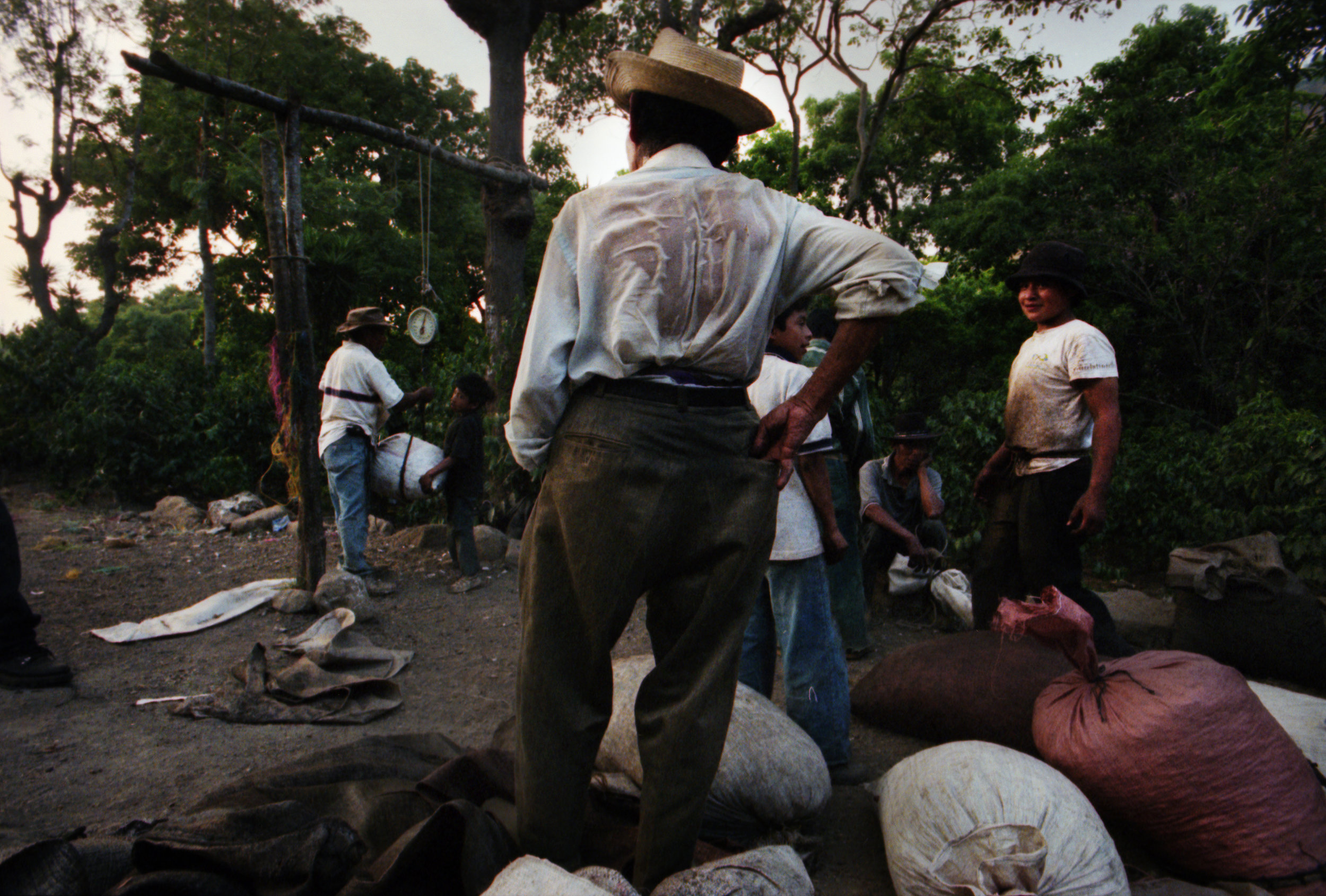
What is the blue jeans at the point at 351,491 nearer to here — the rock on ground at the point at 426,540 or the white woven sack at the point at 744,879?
the rock on ground at the point at 426,540

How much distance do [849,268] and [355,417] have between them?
164 inches

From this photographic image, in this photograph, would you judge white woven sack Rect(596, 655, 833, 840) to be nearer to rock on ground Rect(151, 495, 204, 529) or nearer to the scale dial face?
the scale dial face

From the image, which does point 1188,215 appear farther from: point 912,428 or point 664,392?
point 664,392

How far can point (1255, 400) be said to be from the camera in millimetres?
5316

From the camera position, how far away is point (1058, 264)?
312cm

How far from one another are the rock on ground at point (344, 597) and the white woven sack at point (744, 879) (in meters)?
3.35

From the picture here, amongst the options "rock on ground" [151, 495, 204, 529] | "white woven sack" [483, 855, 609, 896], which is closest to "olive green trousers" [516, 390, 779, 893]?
"white woven sack" [483, 855, 609, 896]

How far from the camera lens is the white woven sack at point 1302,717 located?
8.10 feet

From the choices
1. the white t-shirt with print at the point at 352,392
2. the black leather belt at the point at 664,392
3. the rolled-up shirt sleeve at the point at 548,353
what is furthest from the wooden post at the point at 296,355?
the black leather belt at the point at 664,392

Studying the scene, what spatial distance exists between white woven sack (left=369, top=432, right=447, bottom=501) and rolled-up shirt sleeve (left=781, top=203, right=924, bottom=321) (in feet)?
13.4

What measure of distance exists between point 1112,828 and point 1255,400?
4.31 metres

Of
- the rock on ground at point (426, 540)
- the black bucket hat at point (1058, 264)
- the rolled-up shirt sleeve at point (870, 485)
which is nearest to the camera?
the black bucket hat at point (1058, 264)

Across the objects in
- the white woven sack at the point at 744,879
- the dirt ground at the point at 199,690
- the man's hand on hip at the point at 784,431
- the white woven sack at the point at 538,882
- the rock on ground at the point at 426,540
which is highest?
the man's hand on hip at the point at 784,431

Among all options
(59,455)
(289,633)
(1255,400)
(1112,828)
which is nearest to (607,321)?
(1112,828)
